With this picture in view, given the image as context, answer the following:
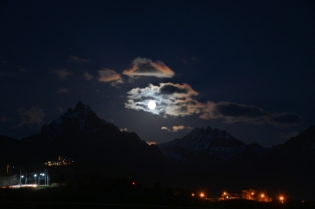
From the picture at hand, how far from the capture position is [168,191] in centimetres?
9912

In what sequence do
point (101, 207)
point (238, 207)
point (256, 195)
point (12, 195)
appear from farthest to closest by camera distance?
Answer: point (256, 195) → point (238, 207) → point (12, 195) → point (101, 207)

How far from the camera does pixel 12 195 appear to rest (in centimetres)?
7006

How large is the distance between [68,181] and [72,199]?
40351mm

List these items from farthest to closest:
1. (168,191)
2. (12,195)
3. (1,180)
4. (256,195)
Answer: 1. (256,195)
2. (1,180)
3. (168,191)
4. (12,195)

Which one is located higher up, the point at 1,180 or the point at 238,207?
the point at 1,180

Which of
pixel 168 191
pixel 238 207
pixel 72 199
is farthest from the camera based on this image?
pixel 168 191

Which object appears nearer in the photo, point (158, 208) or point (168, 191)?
point (158, 208)

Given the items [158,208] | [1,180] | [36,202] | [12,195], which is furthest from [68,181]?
[158,208]

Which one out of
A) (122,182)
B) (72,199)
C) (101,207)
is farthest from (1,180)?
(101,207)

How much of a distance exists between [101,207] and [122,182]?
53.9m

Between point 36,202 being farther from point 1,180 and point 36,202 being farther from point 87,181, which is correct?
point 1,180

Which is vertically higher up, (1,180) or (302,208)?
(1,180)

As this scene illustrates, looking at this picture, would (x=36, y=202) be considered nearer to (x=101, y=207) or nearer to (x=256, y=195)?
(x=101, y=207)

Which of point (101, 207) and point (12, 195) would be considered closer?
point (101, 207)
